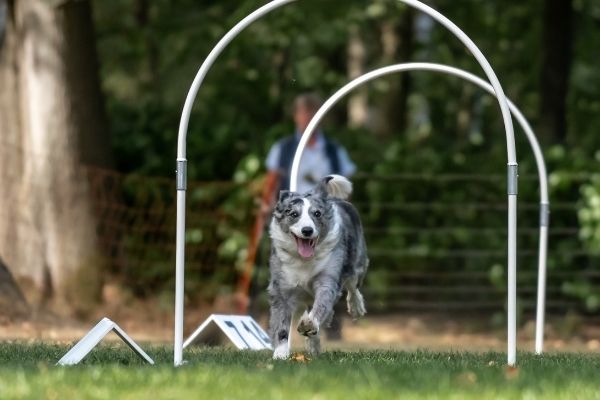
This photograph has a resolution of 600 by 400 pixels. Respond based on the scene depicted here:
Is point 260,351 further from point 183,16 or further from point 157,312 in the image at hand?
point 183,16

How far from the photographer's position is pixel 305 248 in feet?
32.0

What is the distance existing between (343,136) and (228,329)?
8597mm

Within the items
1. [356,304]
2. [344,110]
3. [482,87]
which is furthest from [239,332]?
[344,110]

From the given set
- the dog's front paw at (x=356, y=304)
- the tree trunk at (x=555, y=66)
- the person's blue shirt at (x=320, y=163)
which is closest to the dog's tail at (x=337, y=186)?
the dog's front paw at (x=356, y=304)

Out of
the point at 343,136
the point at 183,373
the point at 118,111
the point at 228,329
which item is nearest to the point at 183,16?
the point at 118,111

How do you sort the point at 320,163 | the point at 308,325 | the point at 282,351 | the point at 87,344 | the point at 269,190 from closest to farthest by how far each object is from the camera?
the point at 87,344 → the point at 308,325 → the point at 282,351 → the point at 320,163 → the point at 269,190

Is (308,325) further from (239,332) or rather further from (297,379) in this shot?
(297,379)

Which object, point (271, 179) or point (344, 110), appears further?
point (344, 110)

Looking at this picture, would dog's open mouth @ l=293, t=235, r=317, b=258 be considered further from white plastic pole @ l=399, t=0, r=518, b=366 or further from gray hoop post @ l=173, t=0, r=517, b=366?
white plastic pole @ l=399, t=0, r=518, b=366

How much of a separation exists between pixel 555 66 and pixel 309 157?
6.36m

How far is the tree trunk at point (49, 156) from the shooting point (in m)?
16.9

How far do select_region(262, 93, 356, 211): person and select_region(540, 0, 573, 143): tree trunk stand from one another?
569 cm

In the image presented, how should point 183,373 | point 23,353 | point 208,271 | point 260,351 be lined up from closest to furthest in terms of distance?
point 183,373, point 23,353, point 260,351, point 208,271

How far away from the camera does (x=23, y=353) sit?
9656mm
